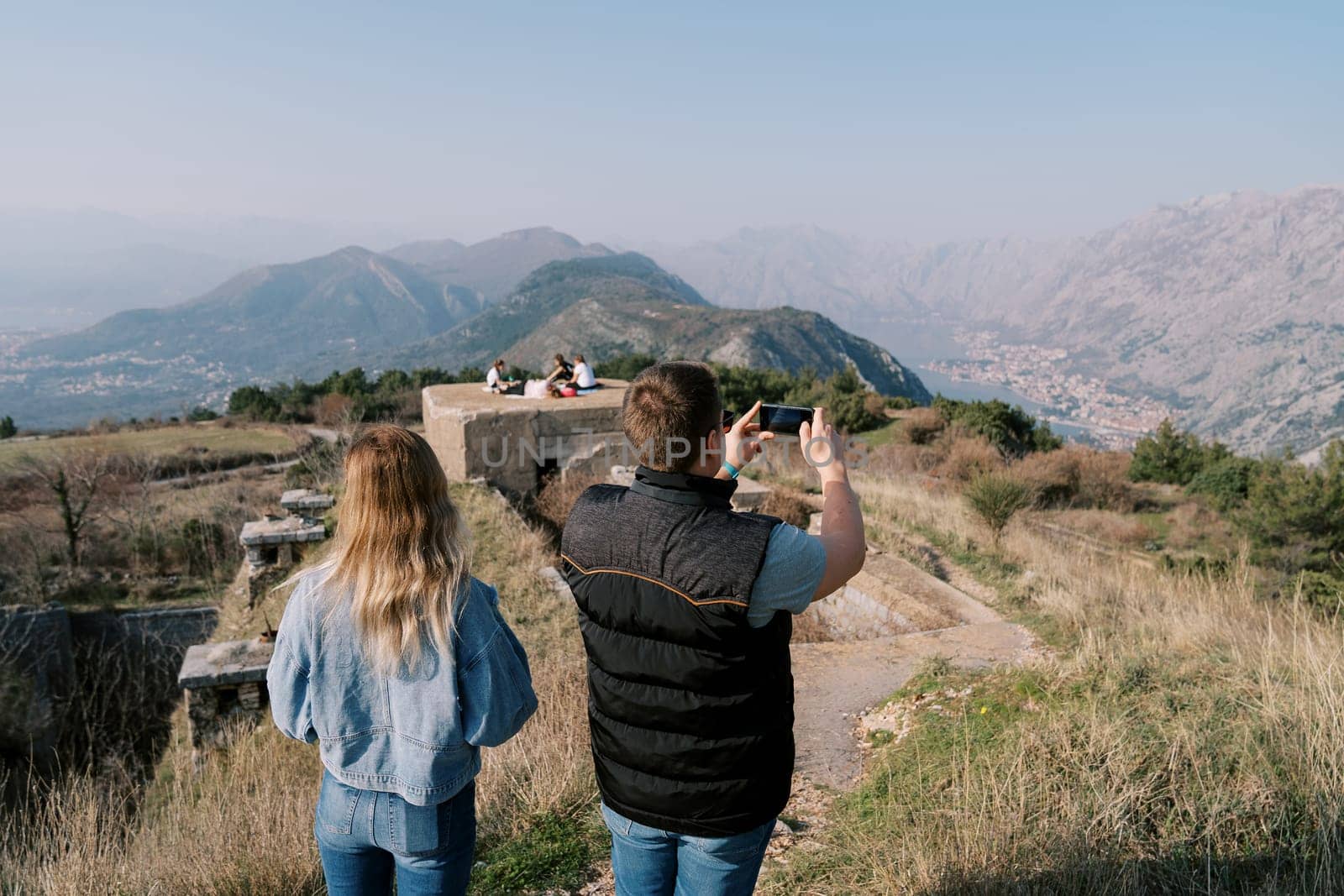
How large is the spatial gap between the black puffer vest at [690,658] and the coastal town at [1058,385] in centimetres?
7236

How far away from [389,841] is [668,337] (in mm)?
72871

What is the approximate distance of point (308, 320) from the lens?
630 feet

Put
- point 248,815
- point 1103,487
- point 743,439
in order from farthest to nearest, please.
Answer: point 1103,487 < point 248,815 < point 743,439

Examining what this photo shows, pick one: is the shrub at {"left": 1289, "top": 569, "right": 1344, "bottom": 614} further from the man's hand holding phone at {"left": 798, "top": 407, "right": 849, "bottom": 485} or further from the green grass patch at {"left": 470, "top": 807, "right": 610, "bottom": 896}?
the man's hand holding phone at {"left": 798, "top": 407, "right": 849, "bottom": 485}

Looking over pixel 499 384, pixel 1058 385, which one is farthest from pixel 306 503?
pixel 1058 385

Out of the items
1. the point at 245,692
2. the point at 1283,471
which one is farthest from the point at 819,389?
the point at 245,692

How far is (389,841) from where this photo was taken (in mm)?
1771

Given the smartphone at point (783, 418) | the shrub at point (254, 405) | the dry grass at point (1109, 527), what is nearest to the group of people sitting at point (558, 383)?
the smartphone at point (783, 418)

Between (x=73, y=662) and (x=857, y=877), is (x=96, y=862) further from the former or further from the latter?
(x=73, y=662)

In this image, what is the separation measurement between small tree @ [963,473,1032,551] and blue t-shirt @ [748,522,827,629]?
802 cm

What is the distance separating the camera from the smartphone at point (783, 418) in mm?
2154

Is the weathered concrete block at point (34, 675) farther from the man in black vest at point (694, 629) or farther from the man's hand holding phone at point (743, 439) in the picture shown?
the man's hand holding phone at point (743, 439)

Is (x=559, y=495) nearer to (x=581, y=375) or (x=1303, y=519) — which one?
(x=581, y=375)

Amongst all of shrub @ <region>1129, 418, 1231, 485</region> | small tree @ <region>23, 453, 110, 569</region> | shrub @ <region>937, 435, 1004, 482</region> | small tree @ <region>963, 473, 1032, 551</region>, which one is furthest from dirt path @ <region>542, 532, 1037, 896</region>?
shrub @ <region>1129, 418, 1231, 485</region>
